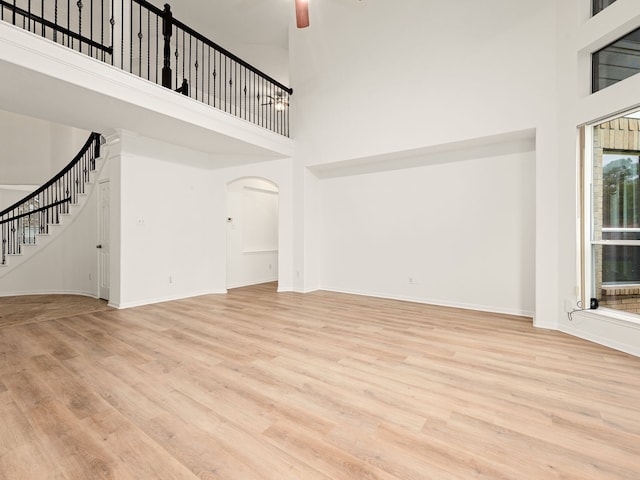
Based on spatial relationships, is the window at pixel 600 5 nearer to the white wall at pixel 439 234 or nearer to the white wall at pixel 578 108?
the white wall at pixel 578 108

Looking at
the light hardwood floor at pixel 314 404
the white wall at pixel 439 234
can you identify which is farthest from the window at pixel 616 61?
the light hardwood floor at pixel 314 404

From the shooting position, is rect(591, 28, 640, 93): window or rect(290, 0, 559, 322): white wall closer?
rect(591, 28, 640, 93): window

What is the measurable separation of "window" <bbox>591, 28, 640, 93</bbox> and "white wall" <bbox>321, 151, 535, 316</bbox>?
1.12 metres

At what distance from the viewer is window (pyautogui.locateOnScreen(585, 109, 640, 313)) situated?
10.5 ft

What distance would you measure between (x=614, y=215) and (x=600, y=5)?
234 centimetres

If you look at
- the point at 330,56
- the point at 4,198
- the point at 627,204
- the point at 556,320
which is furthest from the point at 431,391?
the point at 4,198

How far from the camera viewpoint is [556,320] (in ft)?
12.6

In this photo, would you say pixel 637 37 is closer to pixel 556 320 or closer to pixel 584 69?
pixel 584 69

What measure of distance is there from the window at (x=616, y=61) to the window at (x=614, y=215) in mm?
451

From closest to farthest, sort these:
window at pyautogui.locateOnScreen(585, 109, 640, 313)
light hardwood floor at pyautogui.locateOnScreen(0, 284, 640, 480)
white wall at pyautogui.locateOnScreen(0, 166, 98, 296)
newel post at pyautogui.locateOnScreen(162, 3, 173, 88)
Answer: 1. light hardwood floor at pyautogui.locateOnScreen(0, 284, 640, 480)
2. window at pyautogui.locateOnScreen(585, 109, 640, 313)
3. newel post at pyautogui.locateOnScreen(162, 3, 173, 88)
4. white wall at pyautogui.locateOnScreen(0, 166, 98, 296)

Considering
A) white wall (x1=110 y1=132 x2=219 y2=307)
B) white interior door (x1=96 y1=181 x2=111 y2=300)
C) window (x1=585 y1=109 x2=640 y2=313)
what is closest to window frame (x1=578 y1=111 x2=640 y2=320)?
window (x1=585 y1=109 x2=640 y2=313)

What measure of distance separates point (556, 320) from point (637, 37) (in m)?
3.13

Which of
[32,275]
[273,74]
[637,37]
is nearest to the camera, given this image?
[637,37]

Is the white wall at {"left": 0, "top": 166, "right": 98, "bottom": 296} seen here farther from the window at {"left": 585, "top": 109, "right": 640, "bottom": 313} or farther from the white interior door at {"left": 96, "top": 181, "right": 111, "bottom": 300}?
the window at {"left": 585, "top": 109, "right": 640, "bottom": 313}
